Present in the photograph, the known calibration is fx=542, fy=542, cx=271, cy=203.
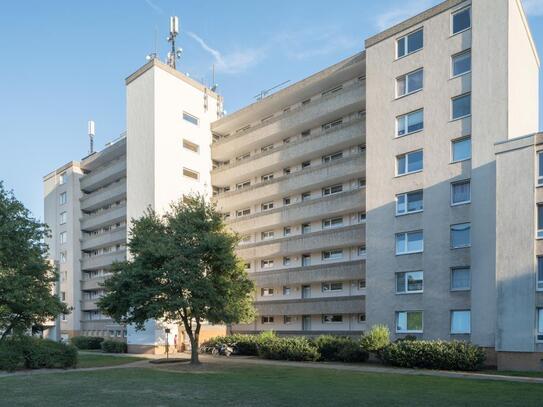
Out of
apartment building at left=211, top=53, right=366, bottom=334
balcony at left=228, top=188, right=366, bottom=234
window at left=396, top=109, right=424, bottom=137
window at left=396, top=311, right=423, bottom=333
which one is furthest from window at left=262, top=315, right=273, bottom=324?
window at left=396, top=109, right=424, bottom=137

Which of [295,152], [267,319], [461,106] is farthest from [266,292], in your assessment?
[461,106]

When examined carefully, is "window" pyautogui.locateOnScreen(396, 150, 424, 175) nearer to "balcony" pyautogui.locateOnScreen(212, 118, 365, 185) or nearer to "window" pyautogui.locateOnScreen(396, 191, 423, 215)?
"window" pyautogui.locateOnScreen(396, 191, 423, 215)

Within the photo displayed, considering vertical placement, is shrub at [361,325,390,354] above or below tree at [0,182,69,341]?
below

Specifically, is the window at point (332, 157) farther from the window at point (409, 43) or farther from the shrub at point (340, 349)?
the shrub at point (340, 349)

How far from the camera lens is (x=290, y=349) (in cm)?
3372

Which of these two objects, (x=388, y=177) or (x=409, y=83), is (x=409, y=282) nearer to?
(x=388, y=177)

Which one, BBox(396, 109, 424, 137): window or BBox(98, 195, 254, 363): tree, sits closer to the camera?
BBox(98, 195, 254, 363): tree

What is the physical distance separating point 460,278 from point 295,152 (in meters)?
16.9

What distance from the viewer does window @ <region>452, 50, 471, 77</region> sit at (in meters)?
31.9

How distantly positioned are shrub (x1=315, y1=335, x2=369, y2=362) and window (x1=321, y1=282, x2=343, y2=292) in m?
6.24

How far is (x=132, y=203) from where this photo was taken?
4622cm

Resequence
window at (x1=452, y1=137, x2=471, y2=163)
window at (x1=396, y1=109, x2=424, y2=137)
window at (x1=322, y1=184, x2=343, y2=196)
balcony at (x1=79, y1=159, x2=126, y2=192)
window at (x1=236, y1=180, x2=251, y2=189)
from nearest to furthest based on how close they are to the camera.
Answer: window at (x1=452, y1=137, x2=471, y2=163), window at (x1=396, y1=109, x2=424, y2=137), window at (x1=322, y1=184, x2=343, y2=196), window at (x1=236, y1=180, x2=251, y2=189), balcony at (x1=79, y1=159, x2=126, y2=192)

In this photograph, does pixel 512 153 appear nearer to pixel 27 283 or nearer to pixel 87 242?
pixel 27 283

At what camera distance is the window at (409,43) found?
34562mm
